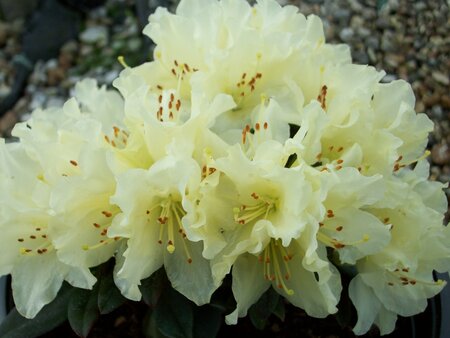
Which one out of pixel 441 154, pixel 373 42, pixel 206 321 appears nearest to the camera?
pixel 206 321

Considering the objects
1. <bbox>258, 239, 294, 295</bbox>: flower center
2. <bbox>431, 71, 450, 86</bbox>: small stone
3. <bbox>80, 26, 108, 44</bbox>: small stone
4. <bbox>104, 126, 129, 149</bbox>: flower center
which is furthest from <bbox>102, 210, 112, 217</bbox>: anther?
<bbox>80, 26, 108, 44</bbox>: small stone

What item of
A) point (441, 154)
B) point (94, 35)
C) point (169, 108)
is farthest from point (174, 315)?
point (94, 35)

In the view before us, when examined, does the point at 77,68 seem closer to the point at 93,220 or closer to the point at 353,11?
the point at 353,11

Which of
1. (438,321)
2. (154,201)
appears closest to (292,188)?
(154,201)

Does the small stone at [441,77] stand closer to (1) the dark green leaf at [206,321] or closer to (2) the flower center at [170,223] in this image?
(1) the dark green leaf at [206,321]

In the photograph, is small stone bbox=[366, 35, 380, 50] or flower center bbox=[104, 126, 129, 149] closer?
flower center bbox=[104, 126, 129, 149]

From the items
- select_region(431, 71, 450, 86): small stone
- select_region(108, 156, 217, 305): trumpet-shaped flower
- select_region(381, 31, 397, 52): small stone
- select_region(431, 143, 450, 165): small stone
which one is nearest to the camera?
select_region(108, 156, 217, 305): trumpet-shaped flower

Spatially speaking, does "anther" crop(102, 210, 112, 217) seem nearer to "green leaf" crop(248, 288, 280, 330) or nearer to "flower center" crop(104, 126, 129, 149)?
"flower center" crop(104, 126, 129, 149)

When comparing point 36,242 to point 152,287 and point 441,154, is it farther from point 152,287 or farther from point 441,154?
point 441,154
